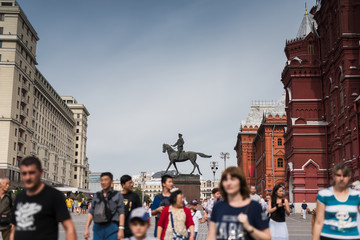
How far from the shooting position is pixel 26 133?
74.7m

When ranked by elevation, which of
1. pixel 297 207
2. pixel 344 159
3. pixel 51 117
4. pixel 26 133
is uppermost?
pixel 51 117

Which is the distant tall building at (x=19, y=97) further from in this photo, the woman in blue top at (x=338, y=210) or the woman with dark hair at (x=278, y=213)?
the woman in blue top at (x=338, y=210)

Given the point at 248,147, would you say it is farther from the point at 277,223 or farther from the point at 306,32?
the point at 277,223

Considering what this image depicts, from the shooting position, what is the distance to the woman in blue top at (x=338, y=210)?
18.7ft

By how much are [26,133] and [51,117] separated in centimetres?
2565

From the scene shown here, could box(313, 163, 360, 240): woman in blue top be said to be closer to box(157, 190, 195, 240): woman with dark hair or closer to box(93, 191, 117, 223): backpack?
box(157, 190, 195, 240): woman with dark hair

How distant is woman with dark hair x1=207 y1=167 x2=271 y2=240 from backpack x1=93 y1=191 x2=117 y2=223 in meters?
3.61

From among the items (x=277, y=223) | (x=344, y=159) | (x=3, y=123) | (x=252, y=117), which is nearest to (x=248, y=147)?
(x=252, y=117)

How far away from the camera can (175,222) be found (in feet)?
24.8

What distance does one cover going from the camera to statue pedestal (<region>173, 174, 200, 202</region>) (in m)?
30.7

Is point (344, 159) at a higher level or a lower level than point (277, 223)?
higher

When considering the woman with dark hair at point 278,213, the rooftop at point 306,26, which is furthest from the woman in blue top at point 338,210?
the rooftop at point 306,26

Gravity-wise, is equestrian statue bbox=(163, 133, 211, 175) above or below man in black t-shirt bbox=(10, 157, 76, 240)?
above

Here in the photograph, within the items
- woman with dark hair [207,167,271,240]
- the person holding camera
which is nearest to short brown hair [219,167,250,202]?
woman with dark hair [207,167,271,240]
